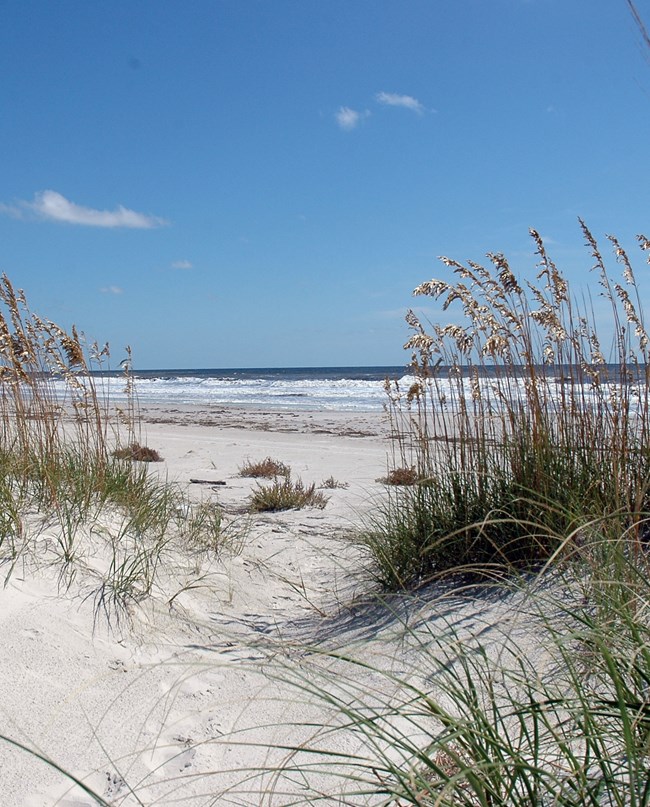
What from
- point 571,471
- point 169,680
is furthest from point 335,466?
point 169,680

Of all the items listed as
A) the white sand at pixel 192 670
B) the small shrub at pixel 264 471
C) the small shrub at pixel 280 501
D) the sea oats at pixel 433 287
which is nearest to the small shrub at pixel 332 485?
the small shrub at pixel 264 471

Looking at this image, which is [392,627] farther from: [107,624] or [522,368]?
[522,368]

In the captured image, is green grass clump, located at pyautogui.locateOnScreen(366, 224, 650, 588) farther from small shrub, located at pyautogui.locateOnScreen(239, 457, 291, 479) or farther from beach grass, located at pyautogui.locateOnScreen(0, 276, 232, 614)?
small shrub, located at pyautogui.locateOnScreen(239, 457, 291, 479)

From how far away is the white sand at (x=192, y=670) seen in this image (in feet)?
7.43

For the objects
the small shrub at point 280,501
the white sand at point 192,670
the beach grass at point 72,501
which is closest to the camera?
the white sand at point 192,670

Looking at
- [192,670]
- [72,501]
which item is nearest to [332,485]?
[72,501]

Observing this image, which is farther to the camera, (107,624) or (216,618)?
(216,618)

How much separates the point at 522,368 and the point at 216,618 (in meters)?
2.31

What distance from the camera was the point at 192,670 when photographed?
3.10 m

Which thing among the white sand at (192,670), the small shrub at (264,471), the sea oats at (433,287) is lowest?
the white sand at (192,670)

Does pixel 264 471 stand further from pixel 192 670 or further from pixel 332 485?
pixel 192 670

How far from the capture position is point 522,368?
432 centimetres

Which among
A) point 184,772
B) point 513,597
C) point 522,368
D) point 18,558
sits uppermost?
point 522,368

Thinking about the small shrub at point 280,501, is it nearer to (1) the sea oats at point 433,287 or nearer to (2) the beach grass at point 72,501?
(2) the beach grass at point 72,501
